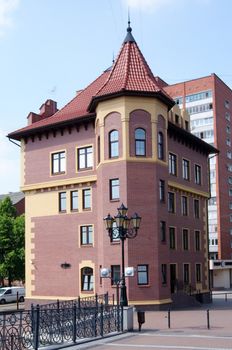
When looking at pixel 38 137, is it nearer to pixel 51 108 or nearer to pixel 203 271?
pixel 51 108

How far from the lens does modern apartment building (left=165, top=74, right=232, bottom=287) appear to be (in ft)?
253

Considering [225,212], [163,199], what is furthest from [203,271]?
[225,212]

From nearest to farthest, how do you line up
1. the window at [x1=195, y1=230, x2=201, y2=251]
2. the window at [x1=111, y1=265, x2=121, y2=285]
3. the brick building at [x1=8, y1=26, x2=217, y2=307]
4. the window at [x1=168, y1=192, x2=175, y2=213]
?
1. the window at [x1=111, y1=265, x2=121, y2=285]
2. the brick building at [x1=8, y1=26, x2=217, y2=307]
3. the window at [x1=168, y1=192, x2=175, y2=213]
4. the window at [x1=195, y1=230, x2=201, y2=251]

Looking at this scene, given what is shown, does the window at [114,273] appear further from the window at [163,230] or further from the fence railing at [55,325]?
the fence railing at [55,325]

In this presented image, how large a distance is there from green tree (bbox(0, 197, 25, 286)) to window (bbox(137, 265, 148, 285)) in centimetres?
2830

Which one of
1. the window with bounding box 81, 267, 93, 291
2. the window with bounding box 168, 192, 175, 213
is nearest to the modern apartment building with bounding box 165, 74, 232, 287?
the window with bounding box 168, 192, 175, 213

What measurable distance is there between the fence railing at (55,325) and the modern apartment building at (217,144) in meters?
57.1

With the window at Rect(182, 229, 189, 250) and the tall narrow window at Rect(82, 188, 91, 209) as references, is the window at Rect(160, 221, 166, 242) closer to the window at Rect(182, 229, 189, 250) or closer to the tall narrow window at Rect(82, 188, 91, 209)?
the tall narrow window at Rect(82, 188, 91, 209)

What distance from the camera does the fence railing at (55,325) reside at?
49.1ft

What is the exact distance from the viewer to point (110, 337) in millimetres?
18500

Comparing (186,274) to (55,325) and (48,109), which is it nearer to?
(48,109)

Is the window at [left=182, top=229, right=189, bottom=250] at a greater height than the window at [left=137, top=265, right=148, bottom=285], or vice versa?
the window at [left=182, top=229, right=189, bottom=250]

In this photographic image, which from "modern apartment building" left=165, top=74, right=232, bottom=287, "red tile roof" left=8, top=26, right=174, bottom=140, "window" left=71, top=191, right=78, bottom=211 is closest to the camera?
"red tile roof" left=8, top=26, right=174, bottom=140

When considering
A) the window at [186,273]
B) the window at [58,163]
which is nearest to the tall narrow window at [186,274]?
the window at [186,273]
